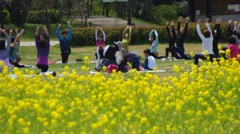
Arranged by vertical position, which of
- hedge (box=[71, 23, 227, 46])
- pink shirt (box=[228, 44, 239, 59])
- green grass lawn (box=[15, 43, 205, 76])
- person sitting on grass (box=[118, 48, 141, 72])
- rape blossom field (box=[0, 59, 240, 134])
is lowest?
green grass lawn (box=[15, 43, 205, 76])

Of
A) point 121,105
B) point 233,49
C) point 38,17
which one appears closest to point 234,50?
point 233,49

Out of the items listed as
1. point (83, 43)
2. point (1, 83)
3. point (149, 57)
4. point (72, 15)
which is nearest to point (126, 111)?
point (1, 83)

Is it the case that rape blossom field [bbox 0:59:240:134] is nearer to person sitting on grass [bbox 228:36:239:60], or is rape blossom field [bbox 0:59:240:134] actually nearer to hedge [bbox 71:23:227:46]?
person sitting on grass [bbox 228:36:239:60]

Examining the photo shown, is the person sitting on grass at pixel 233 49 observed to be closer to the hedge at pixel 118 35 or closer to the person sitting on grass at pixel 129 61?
the person sitting on grass at pixel 129 61

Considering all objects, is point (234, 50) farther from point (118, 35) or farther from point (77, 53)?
point (118, 35)

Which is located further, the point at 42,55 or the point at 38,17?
the point at 38,17

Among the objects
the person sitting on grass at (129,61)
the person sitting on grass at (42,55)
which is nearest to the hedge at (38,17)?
the person sitting on grass at (129,61)

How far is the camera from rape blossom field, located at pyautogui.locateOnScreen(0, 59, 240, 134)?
24.1ft

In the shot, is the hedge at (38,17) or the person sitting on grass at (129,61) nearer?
the person sitting on grass at (129,61)

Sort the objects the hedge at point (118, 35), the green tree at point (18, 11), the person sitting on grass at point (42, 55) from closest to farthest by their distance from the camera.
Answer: the person sitting on grass at point (42, 55), the hedge at point (118, 35), the green tree at point (18, 11)

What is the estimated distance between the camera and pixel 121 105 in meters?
8.95

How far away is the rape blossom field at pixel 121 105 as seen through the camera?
24.1 ft

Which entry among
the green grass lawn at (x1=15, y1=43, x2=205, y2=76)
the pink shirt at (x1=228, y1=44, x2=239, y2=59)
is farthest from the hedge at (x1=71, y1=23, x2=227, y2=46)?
the pink shirt at (x1=228, y1=44, x2=239, y2=59)

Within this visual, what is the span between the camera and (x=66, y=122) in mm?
7527
